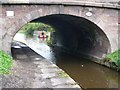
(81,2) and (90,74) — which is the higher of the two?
(81,2)

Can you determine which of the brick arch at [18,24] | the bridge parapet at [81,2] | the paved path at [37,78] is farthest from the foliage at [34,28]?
the paved path at [37,78]

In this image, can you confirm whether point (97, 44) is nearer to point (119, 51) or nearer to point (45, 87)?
point (119, 51)

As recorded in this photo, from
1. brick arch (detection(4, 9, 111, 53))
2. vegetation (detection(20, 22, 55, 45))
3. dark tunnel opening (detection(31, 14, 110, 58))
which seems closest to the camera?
brick arch (detection(4, 9, 111, 53))

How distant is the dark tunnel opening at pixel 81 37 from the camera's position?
50.9 ft

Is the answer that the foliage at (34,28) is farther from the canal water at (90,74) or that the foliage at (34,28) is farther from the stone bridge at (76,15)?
the stone bridge at (76,15)

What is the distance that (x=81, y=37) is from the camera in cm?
1919

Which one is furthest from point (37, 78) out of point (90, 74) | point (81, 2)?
point (81, 2)

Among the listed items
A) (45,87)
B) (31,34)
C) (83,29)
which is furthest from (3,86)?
(31,34)

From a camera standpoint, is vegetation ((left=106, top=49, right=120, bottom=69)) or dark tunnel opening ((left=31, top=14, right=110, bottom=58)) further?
dark tunnel opening ((left=31, top=14, right=110, bottom=58))

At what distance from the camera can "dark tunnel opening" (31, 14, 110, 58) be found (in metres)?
15.5

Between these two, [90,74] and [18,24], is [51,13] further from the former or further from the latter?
[90,74]

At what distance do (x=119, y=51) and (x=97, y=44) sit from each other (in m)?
2.06

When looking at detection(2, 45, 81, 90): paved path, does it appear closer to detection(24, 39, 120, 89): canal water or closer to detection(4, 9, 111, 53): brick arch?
detection(24, 39, 120, 89): canal water

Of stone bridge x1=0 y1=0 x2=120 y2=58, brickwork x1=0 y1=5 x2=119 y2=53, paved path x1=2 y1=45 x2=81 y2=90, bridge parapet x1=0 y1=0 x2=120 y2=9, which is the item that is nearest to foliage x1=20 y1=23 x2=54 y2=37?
stone bridge x1=0 y1=0 x2=120 y2=58
